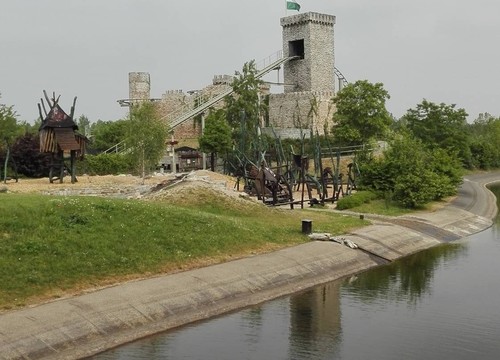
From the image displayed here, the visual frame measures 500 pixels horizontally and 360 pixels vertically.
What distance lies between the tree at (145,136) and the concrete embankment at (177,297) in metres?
23.1

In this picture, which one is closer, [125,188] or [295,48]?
[125,188]

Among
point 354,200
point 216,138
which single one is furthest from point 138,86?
point 354,200

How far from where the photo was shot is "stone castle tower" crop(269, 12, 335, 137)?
83750mm

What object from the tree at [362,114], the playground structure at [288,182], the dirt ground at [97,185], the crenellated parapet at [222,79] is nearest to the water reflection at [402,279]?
the playground structure at [288,182]

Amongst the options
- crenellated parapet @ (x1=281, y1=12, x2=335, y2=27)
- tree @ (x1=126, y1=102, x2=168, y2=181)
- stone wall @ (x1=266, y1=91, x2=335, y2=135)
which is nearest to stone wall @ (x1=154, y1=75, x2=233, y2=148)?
stone wall @ (x1=266, y1=91, x2=335, y2=135)

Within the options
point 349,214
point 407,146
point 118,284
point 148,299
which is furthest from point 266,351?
point 407,146

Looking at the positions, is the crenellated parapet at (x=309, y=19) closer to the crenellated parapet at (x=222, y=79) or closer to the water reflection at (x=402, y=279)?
the crenellated parapet at (x=222, y=79)

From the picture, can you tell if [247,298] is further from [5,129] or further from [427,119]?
[427,119]

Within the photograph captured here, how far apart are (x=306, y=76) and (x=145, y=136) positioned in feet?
120

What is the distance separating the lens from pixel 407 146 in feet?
173

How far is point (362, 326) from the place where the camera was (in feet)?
70.3

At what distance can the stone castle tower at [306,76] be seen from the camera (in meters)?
83.8

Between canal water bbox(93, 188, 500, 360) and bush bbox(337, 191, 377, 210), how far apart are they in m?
Result: 16.4

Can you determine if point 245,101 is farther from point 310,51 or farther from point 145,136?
point 145,136
